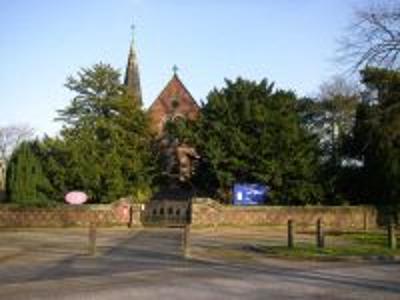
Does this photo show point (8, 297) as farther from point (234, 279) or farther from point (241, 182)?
point (241, 182)

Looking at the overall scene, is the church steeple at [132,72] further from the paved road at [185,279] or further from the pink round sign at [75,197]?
the paved road at [185,279]

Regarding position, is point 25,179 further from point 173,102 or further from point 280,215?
point 173,102

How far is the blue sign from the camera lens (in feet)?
159

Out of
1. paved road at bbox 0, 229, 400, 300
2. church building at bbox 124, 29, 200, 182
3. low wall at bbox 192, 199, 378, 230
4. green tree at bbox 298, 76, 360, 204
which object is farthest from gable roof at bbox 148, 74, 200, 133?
paved road at bbox 0, 229, 400, 300

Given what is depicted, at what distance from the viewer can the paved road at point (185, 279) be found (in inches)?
573

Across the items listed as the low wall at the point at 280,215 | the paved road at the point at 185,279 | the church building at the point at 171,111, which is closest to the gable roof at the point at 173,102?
the church building at the point at 171,111

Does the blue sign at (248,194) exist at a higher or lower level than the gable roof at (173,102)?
lower

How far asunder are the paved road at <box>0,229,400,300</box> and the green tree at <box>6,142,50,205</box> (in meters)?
25.0

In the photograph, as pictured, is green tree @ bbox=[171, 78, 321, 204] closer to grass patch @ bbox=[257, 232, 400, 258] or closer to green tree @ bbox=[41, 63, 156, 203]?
green tree @ bbox=[41, 63, 156, 203]

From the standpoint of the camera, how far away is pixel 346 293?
14.9 metres

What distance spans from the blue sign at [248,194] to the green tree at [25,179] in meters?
12.1

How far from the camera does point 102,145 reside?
51906 mm

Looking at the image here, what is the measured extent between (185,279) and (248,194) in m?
31.7

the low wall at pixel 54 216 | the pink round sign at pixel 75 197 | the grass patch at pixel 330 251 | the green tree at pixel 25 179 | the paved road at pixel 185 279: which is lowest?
the paved road at pixel 185 279
